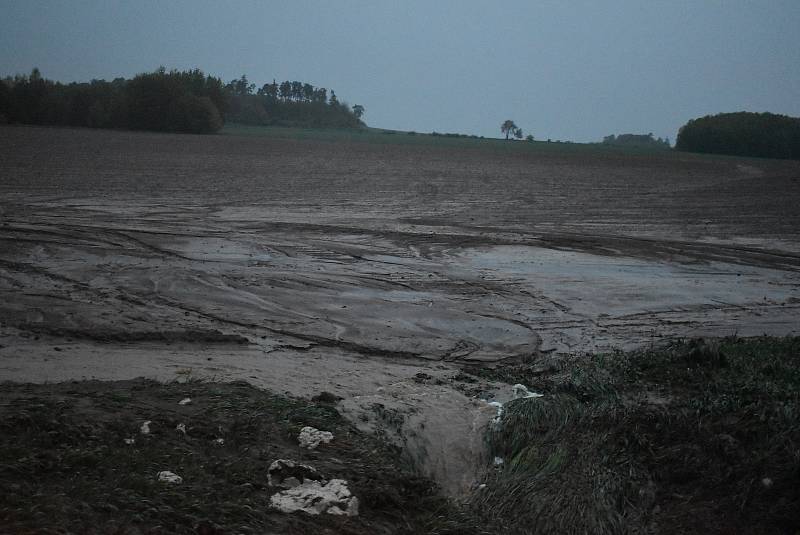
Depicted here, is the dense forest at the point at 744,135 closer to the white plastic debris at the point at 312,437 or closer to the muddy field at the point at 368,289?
the muddy field at the point at 368,289

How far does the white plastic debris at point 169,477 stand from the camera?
3.75 metres

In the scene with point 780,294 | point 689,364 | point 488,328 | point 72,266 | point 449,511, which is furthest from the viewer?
point 780,294

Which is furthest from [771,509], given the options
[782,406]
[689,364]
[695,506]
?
[689,364]

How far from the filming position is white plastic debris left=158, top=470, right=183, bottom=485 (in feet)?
12.3

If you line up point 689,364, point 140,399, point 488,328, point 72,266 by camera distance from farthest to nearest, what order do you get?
point 72,266 → point 488,328 → point 689,364 → point 140,399

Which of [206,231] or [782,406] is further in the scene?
[206,231]

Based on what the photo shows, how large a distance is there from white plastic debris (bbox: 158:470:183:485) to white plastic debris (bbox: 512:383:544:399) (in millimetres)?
2718

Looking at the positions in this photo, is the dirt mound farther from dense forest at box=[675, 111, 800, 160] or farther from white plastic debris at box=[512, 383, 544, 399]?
dense forest at box=[675, 111, 800, 160]

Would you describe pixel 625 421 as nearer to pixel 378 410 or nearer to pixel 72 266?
pixel 378 410

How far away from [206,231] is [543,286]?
5522 mm

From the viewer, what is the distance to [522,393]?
574cm

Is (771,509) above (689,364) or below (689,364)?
below

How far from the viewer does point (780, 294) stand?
30.2ft

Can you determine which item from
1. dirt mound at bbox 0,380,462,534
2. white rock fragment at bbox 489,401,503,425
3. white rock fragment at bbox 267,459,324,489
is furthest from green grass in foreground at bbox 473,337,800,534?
white rock fragment at bbox 267,459,324,489
